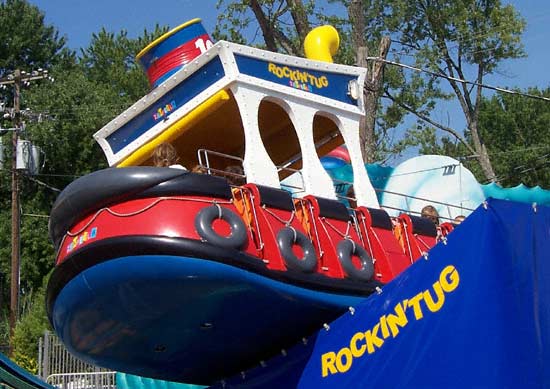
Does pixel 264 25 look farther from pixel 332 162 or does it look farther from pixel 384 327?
pixel 384 327

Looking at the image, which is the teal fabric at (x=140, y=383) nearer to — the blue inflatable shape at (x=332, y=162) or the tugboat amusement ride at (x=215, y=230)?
the tugboat amusement ride at (x=215, y=230)

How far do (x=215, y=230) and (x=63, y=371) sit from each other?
31.5ft

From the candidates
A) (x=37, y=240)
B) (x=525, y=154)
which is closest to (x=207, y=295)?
(x=37, y=240)

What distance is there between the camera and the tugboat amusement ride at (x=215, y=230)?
7.14 meters

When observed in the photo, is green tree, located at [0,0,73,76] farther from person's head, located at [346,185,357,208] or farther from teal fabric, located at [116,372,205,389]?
person's head, located at [346,185,357,208]

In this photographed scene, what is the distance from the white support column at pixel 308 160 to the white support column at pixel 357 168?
349 millimetres

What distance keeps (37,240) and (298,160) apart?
22.7 meters

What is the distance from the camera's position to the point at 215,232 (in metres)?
7.11

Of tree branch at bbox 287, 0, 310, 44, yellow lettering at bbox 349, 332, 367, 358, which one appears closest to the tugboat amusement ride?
yellow lettering at bbox 349, 332, 367, 358

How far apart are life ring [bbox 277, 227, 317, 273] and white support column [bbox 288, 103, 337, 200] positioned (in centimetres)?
89

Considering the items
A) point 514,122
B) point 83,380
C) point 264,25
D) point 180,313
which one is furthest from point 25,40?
point 180,313

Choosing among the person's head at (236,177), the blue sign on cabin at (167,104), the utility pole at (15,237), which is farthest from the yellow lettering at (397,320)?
the utility pole at (15,237)

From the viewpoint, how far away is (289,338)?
27.6 ft

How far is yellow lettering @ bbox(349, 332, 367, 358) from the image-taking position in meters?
7.55
